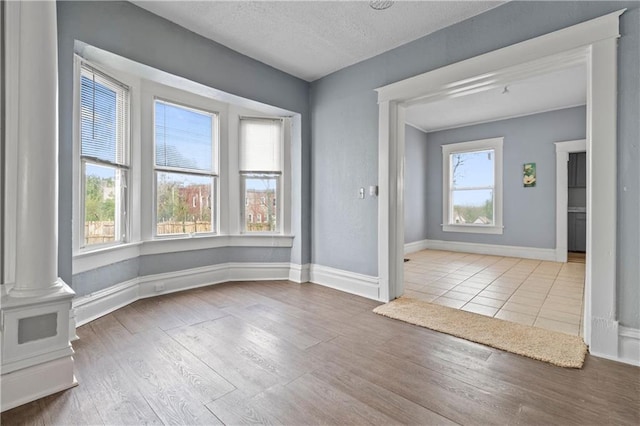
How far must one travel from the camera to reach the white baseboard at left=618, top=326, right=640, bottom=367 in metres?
2.00

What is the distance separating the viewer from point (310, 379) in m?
1.84

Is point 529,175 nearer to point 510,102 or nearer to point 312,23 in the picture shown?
point 510,102

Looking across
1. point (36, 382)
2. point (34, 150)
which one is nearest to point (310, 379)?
point (36, 382)

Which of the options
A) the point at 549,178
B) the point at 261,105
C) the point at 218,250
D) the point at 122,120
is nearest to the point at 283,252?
the point at 218,250

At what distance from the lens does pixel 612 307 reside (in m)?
2.06

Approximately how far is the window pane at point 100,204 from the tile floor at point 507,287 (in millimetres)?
3327

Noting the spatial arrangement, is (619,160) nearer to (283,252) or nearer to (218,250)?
(283,252)

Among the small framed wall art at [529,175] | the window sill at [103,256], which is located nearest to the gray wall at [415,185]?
the small framed wall art at [529,175]

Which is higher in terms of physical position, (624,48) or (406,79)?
(406,79)

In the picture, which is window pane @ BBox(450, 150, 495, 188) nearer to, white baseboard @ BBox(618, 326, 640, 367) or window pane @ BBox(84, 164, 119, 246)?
white baseboard @ BBox(618, 326, 640, 367)

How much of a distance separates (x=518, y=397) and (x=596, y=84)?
2.14 meters

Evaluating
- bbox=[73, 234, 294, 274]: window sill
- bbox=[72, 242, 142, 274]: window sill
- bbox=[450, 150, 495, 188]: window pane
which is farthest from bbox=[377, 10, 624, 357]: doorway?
bbox=[450, 150, 495, 188]: window pane

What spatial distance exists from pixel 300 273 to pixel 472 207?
4.57 m

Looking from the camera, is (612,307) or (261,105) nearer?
(612,307)
